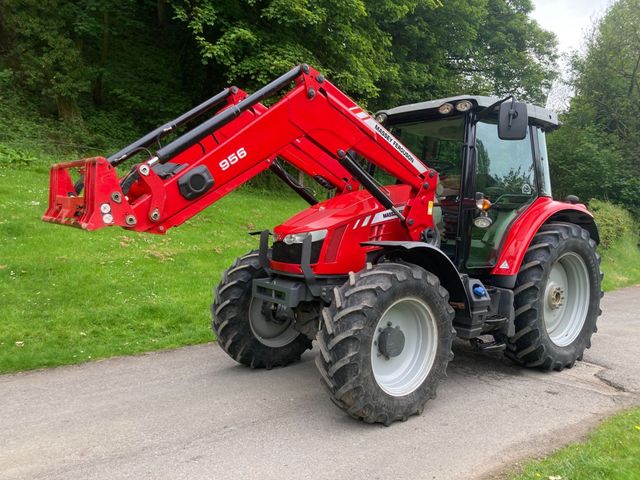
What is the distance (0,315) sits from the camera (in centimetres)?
615

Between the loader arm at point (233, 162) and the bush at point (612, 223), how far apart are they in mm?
11990

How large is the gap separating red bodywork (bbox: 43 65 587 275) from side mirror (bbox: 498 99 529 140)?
2.23ft

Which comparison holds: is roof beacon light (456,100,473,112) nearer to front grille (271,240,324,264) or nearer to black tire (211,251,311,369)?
front grille (271,240,324,264)

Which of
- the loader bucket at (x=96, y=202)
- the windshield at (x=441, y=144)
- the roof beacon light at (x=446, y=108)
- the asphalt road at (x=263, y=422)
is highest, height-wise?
the roof beacon light at (x=446, y=108)

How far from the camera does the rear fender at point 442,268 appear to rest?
4434 millimetres

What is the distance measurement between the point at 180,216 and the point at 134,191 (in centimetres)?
→ 33

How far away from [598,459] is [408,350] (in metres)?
1.49

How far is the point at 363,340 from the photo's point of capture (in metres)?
3.78

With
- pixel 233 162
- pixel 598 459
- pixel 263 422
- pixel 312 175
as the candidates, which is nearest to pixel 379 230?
pixel 312 175

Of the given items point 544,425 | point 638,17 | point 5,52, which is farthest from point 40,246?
point 638,17

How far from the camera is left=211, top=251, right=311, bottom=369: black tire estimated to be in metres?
4.95

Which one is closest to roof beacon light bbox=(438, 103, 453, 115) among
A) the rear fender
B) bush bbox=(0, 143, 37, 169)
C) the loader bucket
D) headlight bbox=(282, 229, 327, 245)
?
the rear fender

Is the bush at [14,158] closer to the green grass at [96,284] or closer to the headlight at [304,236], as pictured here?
the green grass at [96,284]

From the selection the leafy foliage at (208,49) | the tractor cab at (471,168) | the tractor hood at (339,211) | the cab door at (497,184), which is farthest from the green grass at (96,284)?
the leafy foliage at (208,49)
